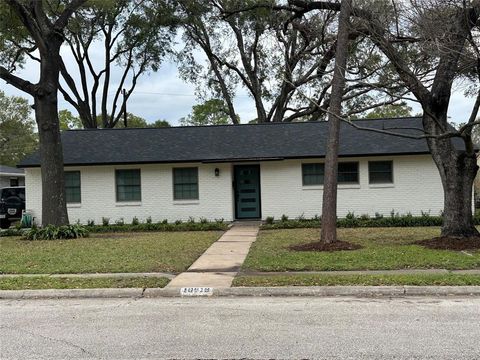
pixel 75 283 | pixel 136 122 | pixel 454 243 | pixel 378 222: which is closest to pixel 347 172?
pixel 378 222

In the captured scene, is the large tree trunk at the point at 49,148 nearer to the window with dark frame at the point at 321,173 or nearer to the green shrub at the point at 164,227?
the green shrub at the point at 164,227

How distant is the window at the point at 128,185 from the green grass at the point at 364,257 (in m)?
8.15

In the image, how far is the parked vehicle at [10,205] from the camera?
80.3ft

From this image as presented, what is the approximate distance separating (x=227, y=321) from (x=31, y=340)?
8.12ft

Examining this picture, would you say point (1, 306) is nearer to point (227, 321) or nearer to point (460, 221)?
point (227, 321)

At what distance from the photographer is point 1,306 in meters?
7.97

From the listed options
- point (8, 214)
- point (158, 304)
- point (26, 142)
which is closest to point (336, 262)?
point (158, 304)

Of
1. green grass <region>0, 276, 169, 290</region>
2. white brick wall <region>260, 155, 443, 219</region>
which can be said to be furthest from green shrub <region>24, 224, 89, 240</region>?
white brick wall <region>260, 155, 443, 219</region>

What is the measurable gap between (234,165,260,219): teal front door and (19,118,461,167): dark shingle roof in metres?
1.06

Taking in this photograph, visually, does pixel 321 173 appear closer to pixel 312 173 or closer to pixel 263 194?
pixel 312 173

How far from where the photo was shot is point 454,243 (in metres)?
12.6

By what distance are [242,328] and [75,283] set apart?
4.19 m

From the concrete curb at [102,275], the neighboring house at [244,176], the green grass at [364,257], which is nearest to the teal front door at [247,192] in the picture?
the neighboring house at [244,176]

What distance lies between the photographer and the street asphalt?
5383 millimetres
